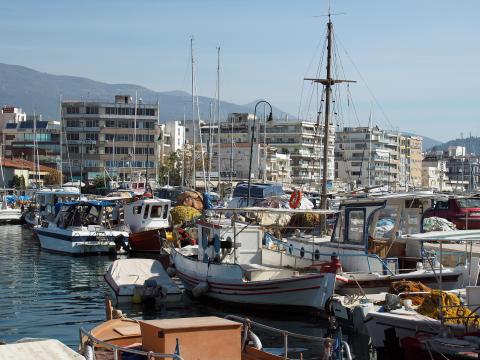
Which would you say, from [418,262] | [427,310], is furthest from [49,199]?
[427,310]

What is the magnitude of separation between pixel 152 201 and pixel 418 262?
27.3 m

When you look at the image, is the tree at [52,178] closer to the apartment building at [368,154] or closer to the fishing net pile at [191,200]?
the fishing net pile at [191,200]

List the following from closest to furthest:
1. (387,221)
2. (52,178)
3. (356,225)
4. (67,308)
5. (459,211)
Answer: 1. (387,221)
2. (356,225)
3. (67,308)
4. (459,211)
5. (52,178)

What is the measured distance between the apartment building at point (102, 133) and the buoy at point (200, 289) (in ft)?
325

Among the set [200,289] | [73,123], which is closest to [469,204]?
[200,289]

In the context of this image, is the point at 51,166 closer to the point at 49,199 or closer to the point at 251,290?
the point at 49,199

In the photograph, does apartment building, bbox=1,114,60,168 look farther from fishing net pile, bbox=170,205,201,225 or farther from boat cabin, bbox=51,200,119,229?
boat cabin, bbox=51,200,119,229

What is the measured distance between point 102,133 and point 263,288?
106 m

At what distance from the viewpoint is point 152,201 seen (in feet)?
169

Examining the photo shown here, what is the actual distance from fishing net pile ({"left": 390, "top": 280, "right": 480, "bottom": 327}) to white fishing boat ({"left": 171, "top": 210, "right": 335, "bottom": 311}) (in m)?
3.18

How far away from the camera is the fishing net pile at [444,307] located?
721 inches

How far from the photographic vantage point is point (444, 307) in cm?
1892

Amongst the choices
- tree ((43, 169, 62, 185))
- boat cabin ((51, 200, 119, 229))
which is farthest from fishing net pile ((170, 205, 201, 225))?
tree ((43, 169, 62, 185))

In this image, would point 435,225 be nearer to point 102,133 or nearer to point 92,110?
point 102,133
